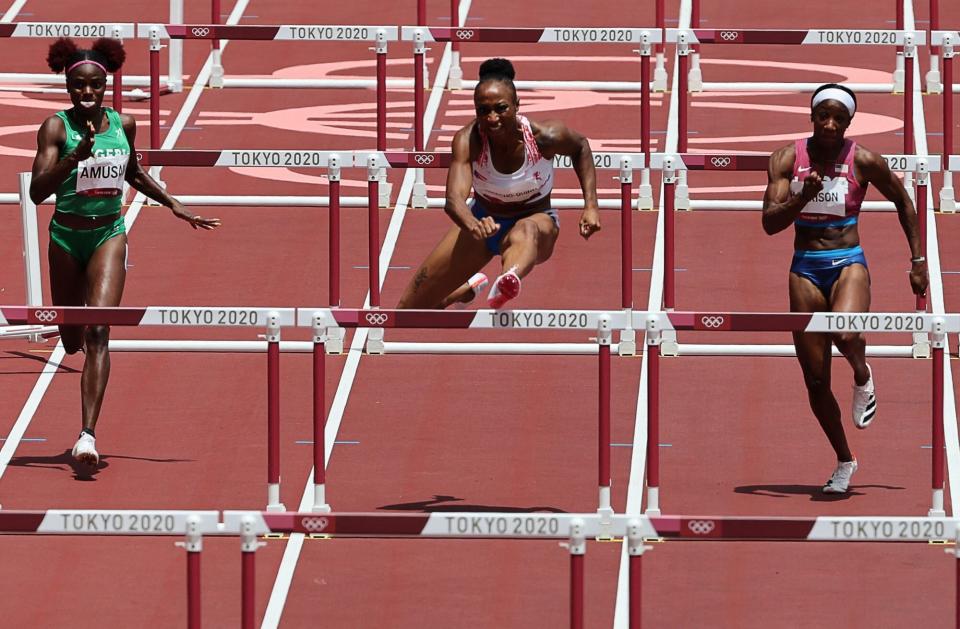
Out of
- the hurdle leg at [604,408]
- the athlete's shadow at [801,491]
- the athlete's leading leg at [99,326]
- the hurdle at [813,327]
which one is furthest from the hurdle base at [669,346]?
the athlete's leading leg at [99,326]

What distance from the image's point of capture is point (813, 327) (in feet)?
35.1

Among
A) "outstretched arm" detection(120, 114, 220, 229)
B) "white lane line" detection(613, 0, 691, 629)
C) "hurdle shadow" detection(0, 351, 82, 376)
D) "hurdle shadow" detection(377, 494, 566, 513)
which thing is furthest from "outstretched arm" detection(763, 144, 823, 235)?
"hurdle shadow" detection(0, 351, 82, 376)

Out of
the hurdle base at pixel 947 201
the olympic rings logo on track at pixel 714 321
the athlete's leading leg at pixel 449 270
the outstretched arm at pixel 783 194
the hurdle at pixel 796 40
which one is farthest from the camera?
the hurdle base at pixel 947 201

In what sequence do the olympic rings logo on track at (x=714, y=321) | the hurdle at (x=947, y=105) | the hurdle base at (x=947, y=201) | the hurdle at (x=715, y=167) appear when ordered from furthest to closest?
the hurdle base at (x=947, y=201)
the hurdle at (x=947, y=105)
the hurdle at (x=715, y=167)
the olympic rings logo on track at (x=714, y=321)

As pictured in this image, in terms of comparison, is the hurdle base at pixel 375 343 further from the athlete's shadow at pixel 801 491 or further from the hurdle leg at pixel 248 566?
the hurdle leg at pixel 248 566

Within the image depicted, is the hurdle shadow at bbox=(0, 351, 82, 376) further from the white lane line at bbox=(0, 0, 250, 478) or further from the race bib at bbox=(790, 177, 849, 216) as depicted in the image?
the race bib at bbox=(790, 177, 849, 216)

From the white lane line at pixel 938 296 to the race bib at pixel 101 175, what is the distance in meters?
4.14

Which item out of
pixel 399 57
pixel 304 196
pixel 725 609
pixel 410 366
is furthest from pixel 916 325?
pixel 399 57

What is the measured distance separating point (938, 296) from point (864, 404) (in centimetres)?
277

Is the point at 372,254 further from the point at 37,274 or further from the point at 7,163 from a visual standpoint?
the point at 7,163

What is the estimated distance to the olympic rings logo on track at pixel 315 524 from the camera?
28.9 feet

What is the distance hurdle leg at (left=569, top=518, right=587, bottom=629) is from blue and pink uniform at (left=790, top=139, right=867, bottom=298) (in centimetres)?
365

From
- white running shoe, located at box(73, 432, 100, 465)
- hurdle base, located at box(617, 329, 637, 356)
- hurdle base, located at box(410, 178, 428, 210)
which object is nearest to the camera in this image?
white running shoe, located at box(73, 432, 100, 465)

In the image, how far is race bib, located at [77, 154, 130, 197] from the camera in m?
12.4
